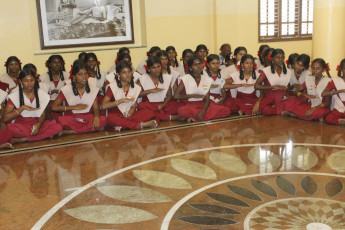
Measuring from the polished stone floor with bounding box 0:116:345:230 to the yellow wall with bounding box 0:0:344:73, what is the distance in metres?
3.32

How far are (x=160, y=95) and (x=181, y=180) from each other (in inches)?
98.8

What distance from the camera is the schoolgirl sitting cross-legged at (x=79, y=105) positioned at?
5059 millimetres

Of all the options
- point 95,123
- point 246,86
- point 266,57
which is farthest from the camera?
point 266,57

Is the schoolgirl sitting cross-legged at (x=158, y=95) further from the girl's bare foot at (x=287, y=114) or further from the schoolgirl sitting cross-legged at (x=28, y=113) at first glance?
the girl's bare foot at (x=287, y=114)

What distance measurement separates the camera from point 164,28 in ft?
27.3

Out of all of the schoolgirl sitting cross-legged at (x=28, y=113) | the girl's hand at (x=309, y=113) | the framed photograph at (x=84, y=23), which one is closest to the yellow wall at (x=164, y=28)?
the framed photograph at (x=84, y=23)

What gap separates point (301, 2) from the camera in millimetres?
9664

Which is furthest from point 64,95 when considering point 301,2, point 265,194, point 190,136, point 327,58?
point 301,2

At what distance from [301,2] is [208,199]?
8.09 meters

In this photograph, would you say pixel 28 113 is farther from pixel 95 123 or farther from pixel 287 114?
pixel 287 114

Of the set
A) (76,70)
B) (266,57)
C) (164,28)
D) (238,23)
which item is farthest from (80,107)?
(238,23)

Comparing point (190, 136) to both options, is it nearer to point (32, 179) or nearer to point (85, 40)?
point (32, 179)

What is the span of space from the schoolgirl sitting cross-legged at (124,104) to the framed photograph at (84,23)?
2922 millimetres

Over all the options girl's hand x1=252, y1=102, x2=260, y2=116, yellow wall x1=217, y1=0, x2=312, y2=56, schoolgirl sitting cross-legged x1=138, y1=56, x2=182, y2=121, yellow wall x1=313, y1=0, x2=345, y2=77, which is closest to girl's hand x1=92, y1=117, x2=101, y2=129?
schoolgirl sitting cross-legged x1=138, y1=56, x2=182, y2=121
